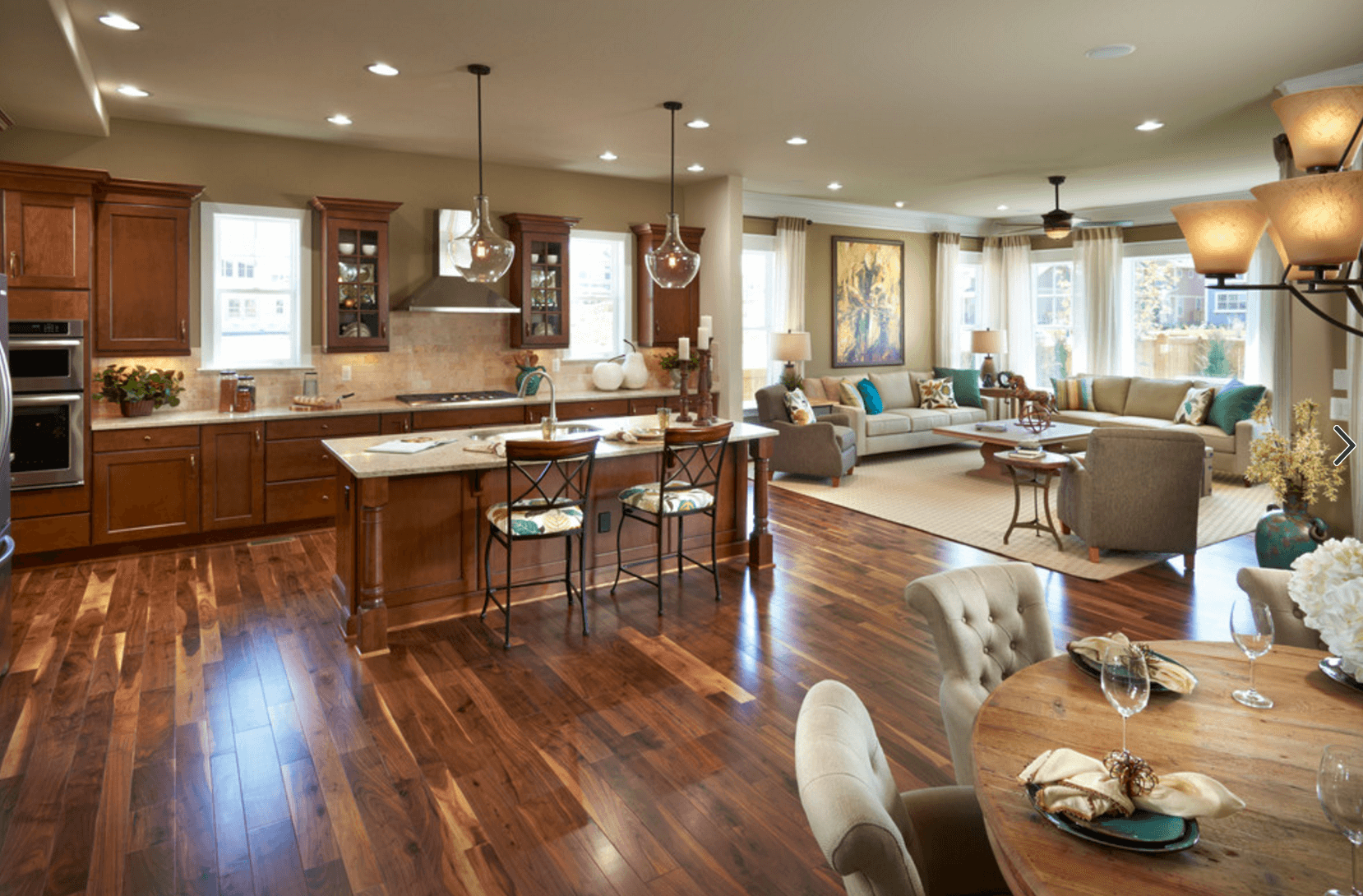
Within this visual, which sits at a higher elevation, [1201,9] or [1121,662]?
[1201,9]

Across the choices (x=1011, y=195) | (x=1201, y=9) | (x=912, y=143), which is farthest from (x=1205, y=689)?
(x=1011, y=195)

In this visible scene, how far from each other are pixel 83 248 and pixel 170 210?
0.67 meters

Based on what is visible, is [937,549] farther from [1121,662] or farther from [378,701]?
[1121,662]

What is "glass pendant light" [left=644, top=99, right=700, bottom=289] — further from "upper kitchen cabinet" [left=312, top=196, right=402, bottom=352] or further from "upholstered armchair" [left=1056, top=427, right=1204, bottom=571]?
"upholstered armchair" [left=1056, top=427, right=1204, bottom=571]

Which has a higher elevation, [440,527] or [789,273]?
[789,273]

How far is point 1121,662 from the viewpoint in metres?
1.41

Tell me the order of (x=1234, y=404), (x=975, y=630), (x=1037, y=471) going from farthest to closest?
(x=1234, y=404)
(x=1037, y=471)
(x=975, y=630)

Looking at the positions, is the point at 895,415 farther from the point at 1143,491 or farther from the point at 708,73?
the point at 708,73

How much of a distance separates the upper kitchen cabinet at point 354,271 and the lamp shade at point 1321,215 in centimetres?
583

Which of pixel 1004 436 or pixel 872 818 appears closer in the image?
pixel 872 818

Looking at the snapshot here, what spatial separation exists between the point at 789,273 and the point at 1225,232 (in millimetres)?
7459

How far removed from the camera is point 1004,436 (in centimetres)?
752

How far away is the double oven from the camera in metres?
4.84

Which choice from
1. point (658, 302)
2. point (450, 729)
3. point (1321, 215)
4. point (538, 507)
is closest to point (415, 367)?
point (658, 302)
